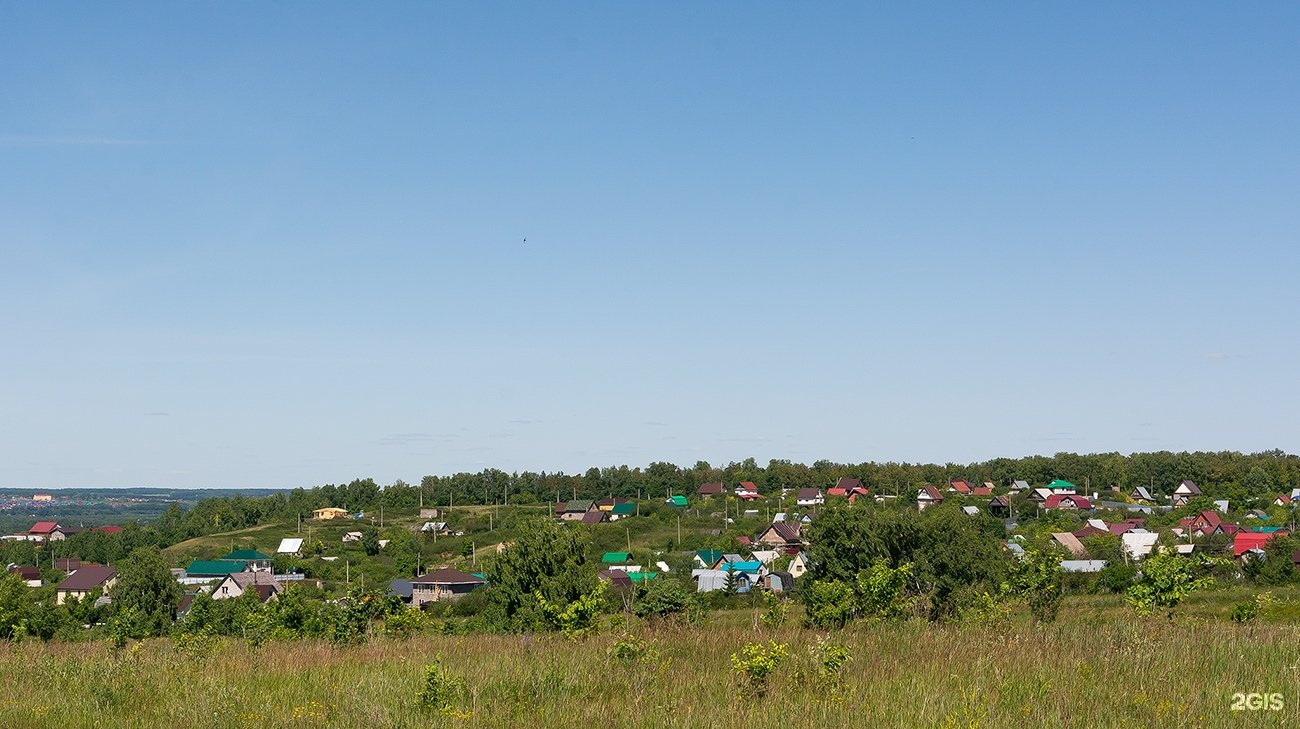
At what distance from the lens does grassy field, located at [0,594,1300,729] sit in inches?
276

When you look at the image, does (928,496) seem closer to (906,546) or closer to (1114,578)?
(1114,578)

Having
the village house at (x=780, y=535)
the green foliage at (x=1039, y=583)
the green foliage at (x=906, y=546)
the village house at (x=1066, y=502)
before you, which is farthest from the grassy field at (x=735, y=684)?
the village house at (x=1066, y=502)

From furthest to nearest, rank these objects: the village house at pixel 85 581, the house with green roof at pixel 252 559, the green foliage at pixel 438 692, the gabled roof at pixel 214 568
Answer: the house with green roof at pixel 252 559 < the gabled roof at pixel 214 568 < the village house at pixel 85 581 < the green foliage at pixel 438 692

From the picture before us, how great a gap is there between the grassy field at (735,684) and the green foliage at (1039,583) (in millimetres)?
3028

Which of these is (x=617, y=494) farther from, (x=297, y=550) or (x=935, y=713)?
(x=935, y=713)

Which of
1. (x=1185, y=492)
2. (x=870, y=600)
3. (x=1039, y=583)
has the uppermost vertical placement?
(x=1039, y=583)

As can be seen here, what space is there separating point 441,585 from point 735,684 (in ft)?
222

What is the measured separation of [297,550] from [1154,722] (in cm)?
10725

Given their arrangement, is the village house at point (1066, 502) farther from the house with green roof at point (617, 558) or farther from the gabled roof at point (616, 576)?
the gabled roof at point (616, 576)

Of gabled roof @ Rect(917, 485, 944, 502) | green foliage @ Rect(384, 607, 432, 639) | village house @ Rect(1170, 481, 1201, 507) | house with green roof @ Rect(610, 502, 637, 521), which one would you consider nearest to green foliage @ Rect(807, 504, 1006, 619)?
green foliage @ Rect(384, 607, 432, 639)

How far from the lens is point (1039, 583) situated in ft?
51.5

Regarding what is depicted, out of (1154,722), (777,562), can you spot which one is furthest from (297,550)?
(1154,722)

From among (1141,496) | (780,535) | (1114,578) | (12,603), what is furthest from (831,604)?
(1141,496)

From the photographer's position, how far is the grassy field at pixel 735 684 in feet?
23.0
